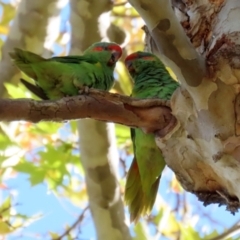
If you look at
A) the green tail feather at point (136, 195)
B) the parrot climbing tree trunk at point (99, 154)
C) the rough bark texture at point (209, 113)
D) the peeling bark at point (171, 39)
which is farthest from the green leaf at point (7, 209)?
the peeling bark at point (171, 39)

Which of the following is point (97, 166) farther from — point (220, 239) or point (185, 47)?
point (185, 47)

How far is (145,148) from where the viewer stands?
134 cm

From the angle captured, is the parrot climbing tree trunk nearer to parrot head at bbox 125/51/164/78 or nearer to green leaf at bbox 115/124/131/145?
green leaf at bbox 115/124/131/145

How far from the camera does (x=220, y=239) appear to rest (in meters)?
1.58

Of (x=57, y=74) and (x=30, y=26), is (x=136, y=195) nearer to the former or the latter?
(x=57, y=74)

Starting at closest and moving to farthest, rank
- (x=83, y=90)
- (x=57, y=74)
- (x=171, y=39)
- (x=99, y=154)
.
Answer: (x=171, y=39), (x=83, y=90), (x=57, y=74), (x=99, y=154)

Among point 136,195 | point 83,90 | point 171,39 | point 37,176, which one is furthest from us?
point 37,176

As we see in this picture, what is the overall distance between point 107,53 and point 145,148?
42 centimetres

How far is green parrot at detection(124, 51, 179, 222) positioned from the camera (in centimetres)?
135

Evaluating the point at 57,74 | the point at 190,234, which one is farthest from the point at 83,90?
the point at 190,234

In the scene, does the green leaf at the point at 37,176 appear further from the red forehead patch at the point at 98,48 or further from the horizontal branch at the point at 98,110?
the horizontal branch at the point at 98,110

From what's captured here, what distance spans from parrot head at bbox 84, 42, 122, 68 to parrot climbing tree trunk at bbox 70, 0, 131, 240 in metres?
0.24

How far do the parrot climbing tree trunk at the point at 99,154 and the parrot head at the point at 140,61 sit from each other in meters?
0.34

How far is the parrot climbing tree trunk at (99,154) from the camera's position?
1839 millimetres
